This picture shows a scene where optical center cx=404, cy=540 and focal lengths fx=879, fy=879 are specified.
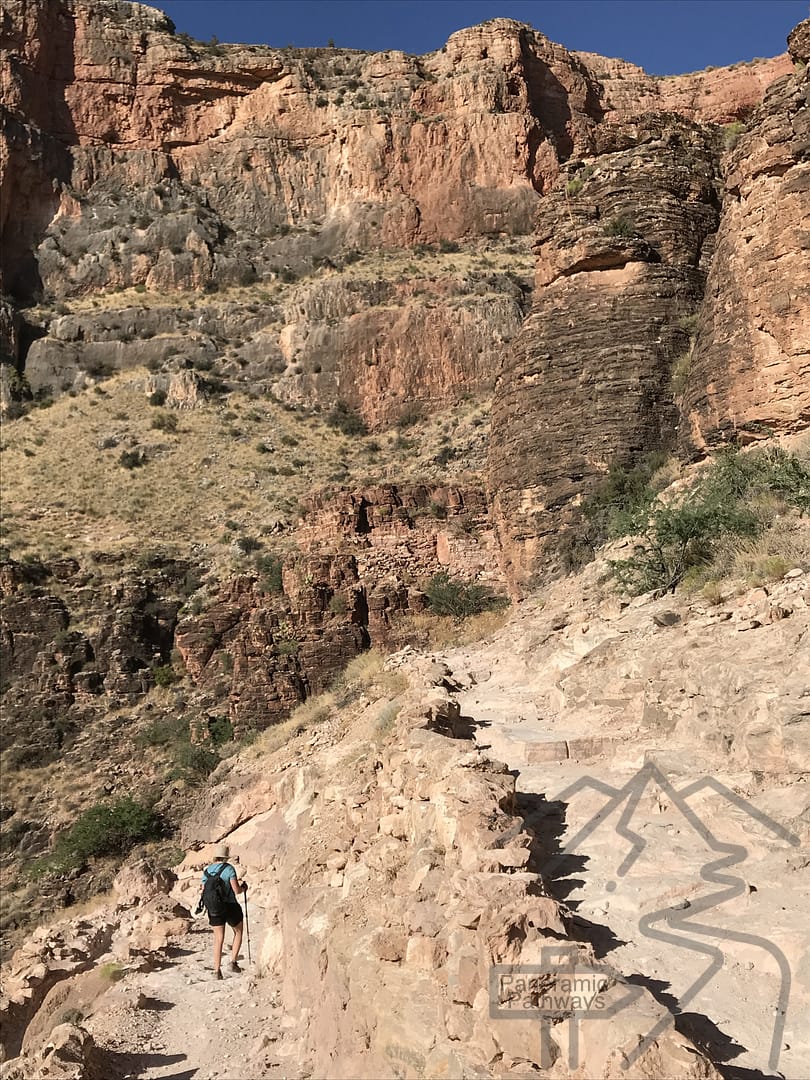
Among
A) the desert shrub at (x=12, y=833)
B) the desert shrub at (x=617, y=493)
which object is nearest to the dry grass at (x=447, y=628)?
the desert shrub at (x=617, y=493)

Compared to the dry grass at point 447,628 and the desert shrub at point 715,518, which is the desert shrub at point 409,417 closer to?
the dry grass at point 447,628

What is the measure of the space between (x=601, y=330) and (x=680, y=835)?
41.3 feet

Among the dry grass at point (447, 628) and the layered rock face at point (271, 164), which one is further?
the layered rock face at point (271, 164)

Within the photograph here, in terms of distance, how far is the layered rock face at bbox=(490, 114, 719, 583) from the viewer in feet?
51.0

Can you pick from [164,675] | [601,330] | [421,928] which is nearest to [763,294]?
[601,330]

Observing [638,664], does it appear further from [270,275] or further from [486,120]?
[486,120]

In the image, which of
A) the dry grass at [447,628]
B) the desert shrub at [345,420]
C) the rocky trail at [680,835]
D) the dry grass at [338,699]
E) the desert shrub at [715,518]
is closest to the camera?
the rocky trail at [680,835]

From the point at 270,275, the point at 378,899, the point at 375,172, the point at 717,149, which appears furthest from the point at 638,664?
the point at 375,172

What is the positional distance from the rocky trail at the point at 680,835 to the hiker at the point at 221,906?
8.28 feet

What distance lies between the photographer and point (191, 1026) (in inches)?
246

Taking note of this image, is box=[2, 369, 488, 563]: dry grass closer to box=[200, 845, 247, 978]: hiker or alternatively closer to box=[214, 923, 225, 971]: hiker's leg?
box=[200, 845, 247, 978]: hiker

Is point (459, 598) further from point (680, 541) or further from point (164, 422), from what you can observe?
point (164, 422)

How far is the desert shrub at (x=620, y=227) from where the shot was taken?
16188 millimetres

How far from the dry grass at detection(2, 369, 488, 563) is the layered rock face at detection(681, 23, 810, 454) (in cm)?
1120
